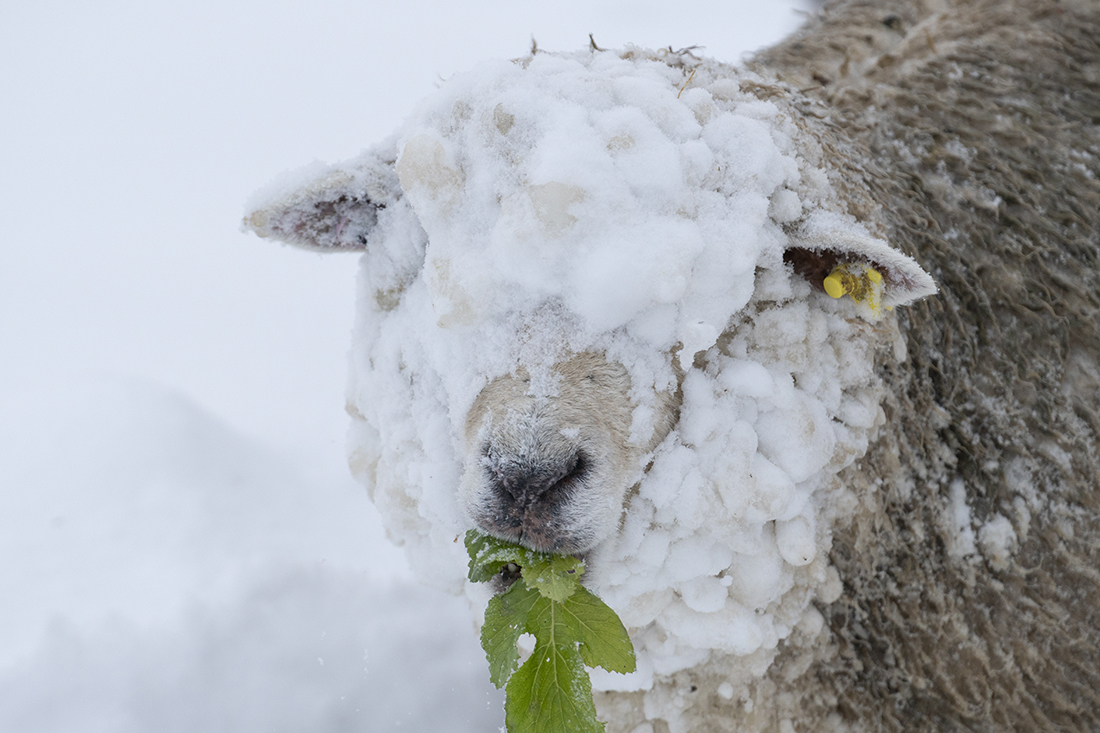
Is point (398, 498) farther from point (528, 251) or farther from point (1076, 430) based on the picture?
point (1076, 430)

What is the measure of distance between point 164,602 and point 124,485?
1.89ft

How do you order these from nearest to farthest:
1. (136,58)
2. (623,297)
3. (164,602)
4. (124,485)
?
(623,297) → (164,602) → (124,485) → (136,58)

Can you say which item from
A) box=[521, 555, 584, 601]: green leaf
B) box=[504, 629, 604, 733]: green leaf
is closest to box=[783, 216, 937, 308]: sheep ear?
box=[521, 555, 584, 601]: green leaf

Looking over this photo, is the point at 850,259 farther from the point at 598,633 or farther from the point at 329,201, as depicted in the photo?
the point at 329,201

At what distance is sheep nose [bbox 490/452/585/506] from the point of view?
1.26m

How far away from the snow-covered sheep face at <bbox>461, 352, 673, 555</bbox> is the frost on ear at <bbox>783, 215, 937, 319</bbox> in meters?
0.47

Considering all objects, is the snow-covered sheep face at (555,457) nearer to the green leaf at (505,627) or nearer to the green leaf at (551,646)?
the green leaf at (551,646)

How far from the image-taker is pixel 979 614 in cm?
180

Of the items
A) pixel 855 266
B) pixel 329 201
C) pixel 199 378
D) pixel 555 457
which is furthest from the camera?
pixel 199 378

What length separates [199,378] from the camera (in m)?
3.76

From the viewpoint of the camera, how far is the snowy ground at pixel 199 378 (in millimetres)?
2785

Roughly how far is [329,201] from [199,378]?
236 centimetres

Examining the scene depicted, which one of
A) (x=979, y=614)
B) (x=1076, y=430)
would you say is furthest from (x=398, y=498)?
(x=1076, y=430)

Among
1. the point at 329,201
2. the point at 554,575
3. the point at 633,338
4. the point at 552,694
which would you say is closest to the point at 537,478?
the point at 554,575
